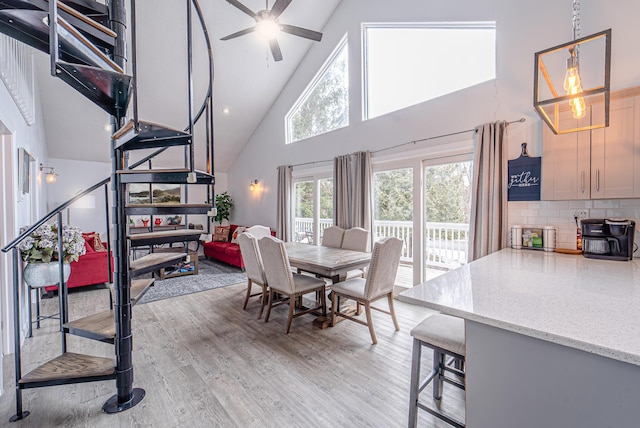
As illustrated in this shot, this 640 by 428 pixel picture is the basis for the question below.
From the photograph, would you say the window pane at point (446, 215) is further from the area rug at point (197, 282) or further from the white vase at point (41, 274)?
the white vase at point (41, 274)

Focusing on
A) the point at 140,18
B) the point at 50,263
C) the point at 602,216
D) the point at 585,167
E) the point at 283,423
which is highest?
the point at 140,18

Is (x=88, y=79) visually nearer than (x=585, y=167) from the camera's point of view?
Yes

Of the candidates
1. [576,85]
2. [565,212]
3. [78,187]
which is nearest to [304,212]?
[565,212]

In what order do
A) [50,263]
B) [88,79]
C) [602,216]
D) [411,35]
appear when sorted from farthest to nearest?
[411,35] < [50,263] < [602,216] < [88,79]

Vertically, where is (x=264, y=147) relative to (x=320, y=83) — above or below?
below

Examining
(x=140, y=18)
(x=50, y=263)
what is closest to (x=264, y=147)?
(x=140, y=18)

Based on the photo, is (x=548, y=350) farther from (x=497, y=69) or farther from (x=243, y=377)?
(x=497, y=69)

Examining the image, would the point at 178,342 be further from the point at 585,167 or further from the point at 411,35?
the point at 411,35

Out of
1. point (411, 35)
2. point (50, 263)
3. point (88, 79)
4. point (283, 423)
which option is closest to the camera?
point (88, 79)

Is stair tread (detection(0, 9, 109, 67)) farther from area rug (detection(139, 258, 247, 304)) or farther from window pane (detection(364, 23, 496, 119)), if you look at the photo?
window pane (detection(364, 23, 496, 119))

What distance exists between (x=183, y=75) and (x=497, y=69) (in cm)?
511

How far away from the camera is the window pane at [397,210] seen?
13.4 ft

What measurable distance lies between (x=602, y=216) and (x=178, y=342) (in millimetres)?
4088

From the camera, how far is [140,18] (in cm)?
422
